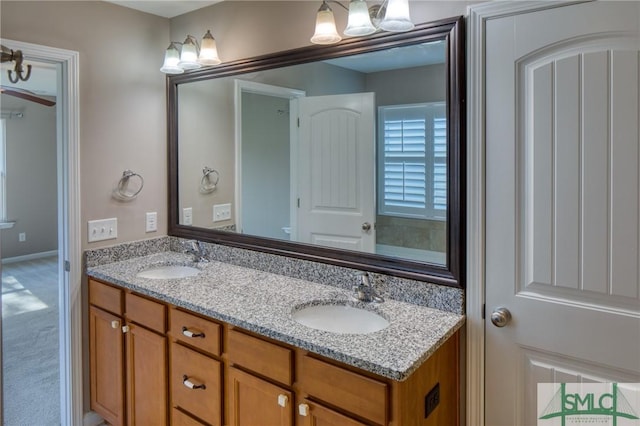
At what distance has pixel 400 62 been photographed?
5.75 ft

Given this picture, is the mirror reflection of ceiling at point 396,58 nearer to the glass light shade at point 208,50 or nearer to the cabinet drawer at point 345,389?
the glass light shade at point 208,50

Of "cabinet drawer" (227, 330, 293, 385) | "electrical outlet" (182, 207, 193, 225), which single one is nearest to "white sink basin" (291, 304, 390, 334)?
"cabinet drawer" (227, 330, 293, 385)

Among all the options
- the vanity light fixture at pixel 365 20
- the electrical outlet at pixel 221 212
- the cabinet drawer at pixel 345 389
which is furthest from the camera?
the electrical outlet at pixel 221 212

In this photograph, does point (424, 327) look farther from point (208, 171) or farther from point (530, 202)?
point (208, 171)

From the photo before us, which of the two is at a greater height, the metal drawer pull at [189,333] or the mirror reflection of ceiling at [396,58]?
the mirror reflection of ceiling at [396,58]

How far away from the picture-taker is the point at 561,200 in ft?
4.70

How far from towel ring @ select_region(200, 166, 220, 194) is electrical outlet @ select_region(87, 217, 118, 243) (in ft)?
1.77

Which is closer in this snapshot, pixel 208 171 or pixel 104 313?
pixel 104 313

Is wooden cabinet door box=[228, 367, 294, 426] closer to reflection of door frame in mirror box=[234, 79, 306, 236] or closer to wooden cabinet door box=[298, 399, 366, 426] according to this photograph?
wooden cabinet door box=[298, 399, 366, 426]

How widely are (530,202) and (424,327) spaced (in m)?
0.58

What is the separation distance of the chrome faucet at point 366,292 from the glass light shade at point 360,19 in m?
1.00

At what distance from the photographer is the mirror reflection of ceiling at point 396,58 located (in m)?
1.66

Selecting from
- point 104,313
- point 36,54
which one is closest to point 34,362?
point 104,313

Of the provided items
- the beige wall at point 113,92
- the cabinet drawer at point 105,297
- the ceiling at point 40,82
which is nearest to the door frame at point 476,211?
the cabinet drawer at point 105,297
